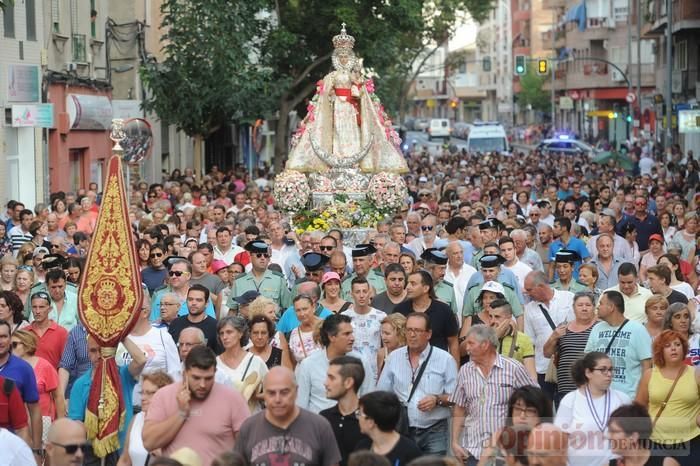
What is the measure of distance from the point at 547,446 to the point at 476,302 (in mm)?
5288

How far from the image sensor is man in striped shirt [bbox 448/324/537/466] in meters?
10.0

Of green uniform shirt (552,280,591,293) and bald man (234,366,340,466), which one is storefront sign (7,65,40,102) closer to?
green uniform shirt (552,280,591,293)

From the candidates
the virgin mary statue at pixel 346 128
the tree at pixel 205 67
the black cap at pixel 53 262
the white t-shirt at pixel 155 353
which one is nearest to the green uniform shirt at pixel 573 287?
the white t-shirt at pixel 155 353

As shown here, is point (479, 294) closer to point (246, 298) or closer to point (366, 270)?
point (246, 298)

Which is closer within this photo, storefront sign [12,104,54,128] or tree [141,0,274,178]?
→ storefront sign [12,104,54,128]

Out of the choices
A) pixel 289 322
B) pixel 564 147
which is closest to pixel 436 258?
pixel 289 322

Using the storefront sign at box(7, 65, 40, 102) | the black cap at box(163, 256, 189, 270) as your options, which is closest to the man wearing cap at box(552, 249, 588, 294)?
the black cap at box(163, 256, 189, 270)

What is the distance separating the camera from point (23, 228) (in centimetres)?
2106

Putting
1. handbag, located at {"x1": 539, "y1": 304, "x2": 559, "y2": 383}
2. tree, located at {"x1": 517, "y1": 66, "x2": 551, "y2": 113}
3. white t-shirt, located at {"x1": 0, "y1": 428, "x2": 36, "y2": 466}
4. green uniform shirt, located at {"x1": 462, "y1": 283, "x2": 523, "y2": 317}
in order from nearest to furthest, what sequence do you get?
white t-shirt, located at {"x1": 0, "y1": 428, "x2": 36, "y2": 466}, handbag, located at {"x1": 539, "y1": 304, "x2": 559, "y2": 383}, green uniform shirt, located at {"x1": 462, "y1": 283, "x2": 523, "y2": 317}, tree, located at {"x1": 517, "y1": 66, "x2": 551, "y2": 113}

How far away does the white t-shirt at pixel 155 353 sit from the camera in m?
11.1

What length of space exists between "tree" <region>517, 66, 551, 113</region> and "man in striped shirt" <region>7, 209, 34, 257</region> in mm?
93647

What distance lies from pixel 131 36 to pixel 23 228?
18601 mm

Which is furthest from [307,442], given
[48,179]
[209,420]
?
[48,179]

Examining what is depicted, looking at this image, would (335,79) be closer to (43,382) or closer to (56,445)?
(43,382)
